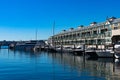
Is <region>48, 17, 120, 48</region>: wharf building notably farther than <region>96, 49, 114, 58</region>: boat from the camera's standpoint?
Yes

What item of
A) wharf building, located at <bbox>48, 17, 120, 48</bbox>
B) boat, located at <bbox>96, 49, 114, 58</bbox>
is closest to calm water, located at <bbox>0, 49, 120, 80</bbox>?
boat, located at <bbox>96, 49, 114, 58</bbox>

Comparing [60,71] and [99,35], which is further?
[99,35]

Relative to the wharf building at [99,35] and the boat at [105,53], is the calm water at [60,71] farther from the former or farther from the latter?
the wharf building at [99,35]

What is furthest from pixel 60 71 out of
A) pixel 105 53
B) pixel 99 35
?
pixel 99 35

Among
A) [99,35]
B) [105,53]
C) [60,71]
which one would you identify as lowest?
[60,71]

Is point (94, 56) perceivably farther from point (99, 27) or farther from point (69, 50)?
point (99, 27)

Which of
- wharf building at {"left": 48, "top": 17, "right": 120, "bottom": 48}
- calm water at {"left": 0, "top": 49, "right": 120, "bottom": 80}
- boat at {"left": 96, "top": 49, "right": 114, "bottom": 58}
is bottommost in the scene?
calm water at {"left": 0, "top": 49, "right": 120, "bottom": 80}

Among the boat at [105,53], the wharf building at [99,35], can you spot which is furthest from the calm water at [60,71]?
the wharf building at [99,35]

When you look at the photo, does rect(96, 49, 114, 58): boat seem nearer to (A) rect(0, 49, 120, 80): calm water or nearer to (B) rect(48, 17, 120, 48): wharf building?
(A) rect(0, 49, 120, 80): calm water

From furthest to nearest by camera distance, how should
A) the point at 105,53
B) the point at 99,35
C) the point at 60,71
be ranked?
the point at 99,35
the point at 105,53
the point at 60,71

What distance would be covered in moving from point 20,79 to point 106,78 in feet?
41.9

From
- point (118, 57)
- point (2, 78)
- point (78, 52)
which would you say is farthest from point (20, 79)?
point (78, 52)

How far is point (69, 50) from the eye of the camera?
124 metres

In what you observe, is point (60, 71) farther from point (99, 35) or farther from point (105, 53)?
point (99, 35)
